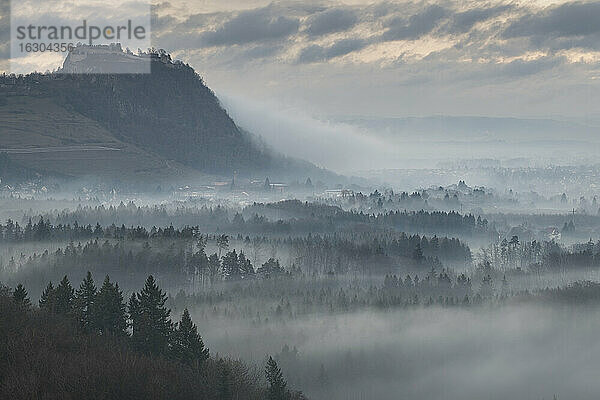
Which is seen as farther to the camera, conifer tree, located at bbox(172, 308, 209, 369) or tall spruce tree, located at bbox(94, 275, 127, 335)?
tall spruce tree, located at bbox(94, 275, 127, 335)

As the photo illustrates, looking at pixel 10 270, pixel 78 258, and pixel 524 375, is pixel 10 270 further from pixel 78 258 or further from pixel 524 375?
pixel 524 375

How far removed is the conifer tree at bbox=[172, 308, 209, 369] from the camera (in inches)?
3684

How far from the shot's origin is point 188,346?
94500 mm

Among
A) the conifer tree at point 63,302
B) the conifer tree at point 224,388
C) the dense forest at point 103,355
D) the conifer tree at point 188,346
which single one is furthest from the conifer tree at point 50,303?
the conifer tree at point 224,388

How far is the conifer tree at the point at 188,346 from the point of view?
93562mm

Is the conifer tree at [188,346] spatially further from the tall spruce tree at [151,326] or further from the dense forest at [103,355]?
the tall spruce tree at [151,326]

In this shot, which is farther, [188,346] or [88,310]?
[88,310]

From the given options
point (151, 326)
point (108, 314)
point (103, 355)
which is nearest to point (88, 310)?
point (108, 314)

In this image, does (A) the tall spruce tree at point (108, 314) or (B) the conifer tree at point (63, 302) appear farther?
(B) the conifer tree at point (63, 302)

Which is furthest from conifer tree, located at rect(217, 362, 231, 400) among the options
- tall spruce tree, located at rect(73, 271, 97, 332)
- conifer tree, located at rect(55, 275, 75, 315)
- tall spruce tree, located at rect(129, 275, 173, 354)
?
conifer tree, located at rect(55, 275, 75, 315)

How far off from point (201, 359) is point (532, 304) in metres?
124

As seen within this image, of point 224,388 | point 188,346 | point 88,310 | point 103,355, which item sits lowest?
point 224,388

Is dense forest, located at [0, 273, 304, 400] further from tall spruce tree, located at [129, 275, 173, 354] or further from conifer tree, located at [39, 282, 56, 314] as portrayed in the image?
tall spruce tree, located at [129, 275, 173, 354]

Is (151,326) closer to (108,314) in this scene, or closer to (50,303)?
(108,314)
